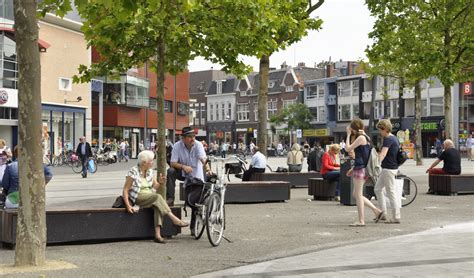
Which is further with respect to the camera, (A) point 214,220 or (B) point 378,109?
(B) point 378,109

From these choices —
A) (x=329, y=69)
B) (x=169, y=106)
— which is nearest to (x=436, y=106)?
(x=329, y=69)

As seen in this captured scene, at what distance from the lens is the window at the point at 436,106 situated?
74.4 meters

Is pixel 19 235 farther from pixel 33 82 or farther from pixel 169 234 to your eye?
pixel 169 234

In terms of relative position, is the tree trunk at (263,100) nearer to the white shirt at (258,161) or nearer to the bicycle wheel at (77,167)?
the white shirt at (258,161)

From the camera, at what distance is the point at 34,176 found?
303 inches

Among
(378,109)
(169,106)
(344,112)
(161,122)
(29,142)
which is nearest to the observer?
(29,142)

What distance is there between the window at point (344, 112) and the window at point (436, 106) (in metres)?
14.2

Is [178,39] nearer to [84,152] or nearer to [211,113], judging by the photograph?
[84,152]

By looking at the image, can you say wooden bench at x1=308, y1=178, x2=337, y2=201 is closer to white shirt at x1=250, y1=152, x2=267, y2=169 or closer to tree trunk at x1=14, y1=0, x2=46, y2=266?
white shirt at x1=250, y1=152, x2=267, y2=169

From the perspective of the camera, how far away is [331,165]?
54.1 feet

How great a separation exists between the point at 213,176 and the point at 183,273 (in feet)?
8.58

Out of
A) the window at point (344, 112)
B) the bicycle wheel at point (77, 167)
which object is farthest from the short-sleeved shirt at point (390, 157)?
the window at point (344, 112)

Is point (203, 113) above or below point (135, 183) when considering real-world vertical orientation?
above

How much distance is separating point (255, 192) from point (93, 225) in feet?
23.3
